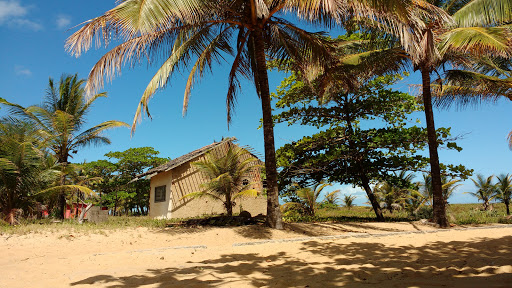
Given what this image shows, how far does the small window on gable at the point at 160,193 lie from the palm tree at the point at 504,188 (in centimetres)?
2365

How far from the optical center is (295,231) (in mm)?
9531

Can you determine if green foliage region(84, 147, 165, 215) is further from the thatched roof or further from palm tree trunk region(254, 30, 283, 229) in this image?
palm tree trunk region(254, 30, 283, 229)

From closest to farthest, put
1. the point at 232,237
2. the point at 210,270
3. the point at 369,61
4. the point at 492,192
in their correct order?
the point at 210,270, the point at 232,237, the point at 369,61, the point at 492,192

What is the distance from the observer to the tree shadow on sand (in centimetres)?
415

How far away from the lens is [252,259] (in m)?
6.36

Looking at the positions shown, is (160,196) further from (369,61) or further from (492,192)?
(492,192)

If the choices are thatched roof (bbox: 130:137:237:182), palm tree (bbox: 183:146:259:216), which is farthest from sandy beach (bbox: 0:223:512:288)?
thatched roof (bbox: 130:137:237:182)

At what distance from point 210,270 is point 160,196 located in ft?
49.1

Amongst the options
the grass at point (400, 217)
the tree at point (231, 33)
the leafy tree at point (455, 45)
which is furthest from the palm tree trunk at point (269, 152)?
the grass at point (400, 217)

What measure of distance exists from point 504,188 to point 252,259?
26.2 m

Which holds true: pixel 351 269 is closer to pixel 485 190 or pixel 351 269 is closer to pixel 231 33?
pixel 231 33

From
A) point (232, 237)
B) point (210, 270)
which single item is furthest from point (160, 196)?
point (210, 270)

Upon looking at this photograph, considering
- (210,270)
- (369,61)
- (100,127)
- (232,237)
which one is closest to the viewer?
(210,270)

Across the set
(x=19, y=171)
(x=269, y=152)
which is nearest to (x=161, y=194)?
(x=19, y=171)
